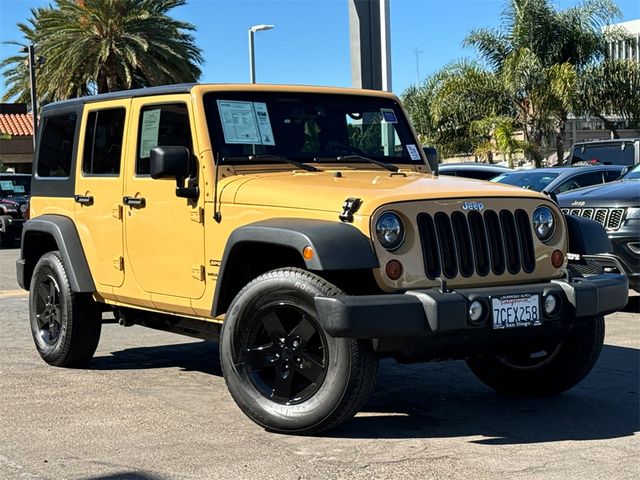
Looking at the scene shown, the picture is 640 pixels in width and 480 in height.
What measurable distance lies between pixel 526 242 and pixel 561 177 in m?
9.12

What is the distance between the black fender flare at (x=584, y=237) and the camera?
19.7 feet

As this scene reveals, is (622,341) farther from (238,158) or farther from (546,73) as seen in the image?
(546,73)

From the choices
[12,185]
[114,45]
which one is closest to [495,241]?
[12,185]

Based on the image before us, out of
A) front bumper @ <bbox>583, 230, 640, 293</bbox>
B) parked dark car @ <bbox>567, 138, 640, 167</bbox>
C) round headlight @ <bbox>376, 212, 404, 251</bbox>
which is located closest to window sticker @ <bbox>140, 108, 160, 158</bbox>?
round headlight @ <bbox>376, 212, 404, 251</bbox>

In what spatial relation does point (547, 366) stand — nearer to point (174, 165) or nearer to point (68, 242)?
point (174, 165)

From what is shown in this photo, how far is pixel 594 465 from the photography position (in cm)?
484

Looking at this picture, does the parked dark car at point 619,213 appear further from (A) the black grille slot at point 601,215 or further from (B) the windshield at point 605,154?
(B) the windshield at point 605,154

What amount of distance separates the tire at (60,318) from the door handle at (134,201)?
0.89 metres

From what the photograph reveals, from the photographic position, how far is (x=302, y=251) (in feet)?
16.8

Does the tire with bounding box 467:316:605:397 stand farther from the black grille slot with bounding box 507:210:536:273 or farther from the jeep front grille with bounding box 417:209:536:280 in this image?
the jeep front grille with bounding box 417:209:536:280

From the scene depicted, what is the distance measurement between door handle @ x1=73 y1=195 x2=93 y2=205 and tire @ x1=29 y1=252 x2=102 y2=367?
46 cm

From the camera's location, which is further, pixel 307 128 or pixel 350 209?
pixel 307 128

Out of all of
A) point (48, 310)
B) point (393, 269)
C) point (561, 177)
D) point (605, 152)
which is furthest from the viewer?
point (605, 152)

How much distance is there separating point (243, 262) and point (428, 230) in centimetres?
116
